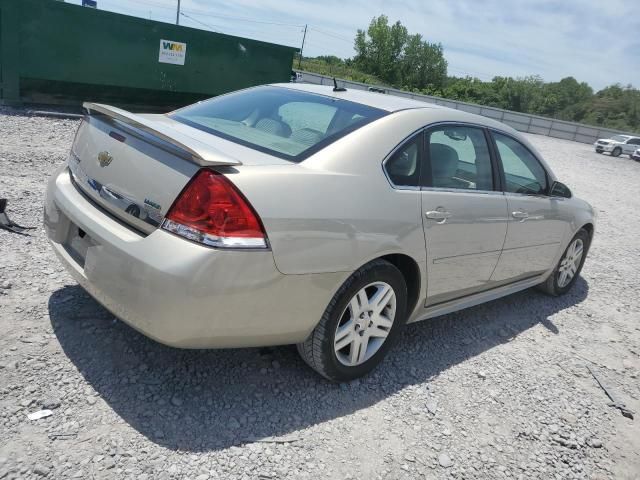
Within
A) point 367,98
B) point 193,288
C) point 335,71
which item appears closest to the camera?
point 193,288

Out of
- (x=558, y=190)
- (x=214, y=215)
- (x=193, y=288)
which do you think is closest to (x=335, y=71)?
(x=558, y=190)

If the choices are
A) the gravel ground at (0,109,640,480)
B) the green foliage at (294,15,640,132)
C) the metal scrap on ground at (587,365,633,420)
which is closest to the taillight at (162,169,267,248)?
the gravel ground at (0,109,640,480)

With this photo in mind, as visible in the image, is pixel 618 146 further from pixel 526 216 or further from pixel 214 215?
pixel 214 215

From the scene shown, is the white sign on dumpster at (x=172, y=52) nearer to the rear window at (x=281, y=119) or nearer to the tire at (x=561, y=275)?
the rear window at (x=281, y=119)

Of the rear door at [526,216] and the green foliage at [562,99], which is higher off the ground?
the green foliage at [562,99]

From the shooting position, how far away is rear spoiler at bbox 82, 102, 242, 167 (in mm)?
2273

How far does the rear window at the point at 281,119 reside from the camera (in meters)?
2.83

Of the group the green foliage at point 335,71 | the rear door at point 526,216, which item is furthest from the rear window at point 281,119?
the green foliage at point 335,71

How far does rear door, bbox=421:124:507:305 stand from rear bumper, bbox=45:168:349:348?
32.1 inches

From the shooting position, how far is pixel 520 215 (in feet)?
12.8

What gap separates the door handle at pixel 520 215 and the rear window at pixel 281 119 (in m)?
1.36

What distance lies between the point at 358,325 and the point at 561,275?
2995 mm

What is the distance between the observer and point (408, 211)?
2.94m

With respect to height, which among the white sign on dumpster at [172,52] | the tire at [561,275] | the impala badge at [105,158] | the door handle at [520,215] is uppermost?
the white sign on dumpster at [172,52]
